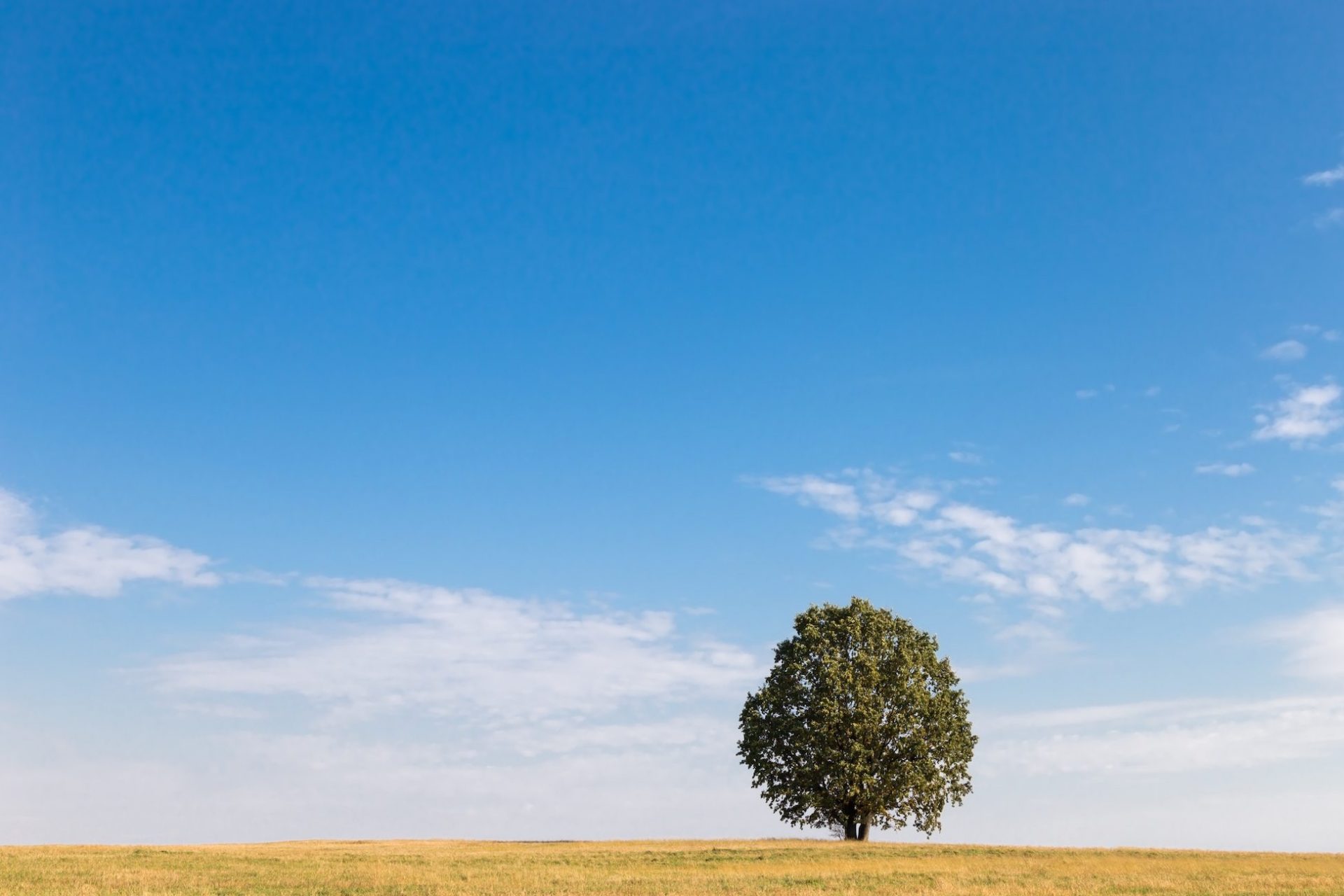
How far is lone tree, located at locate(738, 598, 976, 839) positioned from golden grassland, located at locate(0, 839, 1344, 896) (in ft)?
14.8

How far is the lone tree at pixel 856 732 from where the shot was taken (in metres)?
63.2

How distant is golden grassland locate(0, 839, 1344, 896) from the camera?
124 feet

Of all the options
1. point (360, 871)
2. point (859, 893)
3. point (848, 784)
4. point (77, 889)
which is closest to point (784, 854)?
point (848, 784)

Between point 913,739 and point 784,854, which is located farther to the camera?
point 913,739

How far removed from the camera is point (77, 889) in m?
35.6

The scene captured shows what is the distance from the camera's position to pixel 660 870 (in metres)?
45.5

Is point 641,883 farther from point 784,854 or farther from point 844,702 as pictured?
point 844,702

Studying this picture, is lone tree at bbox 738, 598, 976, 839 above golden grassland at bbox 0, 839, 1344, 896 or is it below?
above

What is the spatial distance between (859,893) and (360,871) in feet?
66.3

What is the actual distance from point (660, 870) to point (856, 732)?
20.7 meters

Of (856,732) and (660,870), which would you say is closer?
(660,870)

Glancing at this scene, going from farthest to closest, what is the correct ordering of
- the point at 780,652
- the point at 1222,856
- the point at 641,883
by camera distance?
the point at 780,652
the point at 1222,856
the point at 641,883

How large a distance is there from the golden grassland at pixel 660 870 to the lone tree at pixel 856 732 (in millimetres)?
4515

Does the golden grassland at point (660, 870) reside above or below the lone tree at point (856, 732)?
below
